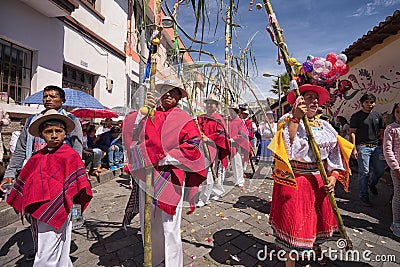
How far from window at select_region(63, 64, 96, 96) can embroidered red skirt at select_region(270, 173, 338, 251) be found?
7373mm

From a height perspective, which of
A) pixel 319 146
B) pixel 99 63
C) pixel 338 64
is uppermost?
pixel 99 63

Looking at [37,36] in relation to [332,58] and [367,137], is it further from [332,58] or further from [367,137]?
[367,137]

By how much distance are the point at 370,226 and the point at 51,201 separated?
13.3 ft

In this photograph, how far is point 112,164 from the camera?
7133 millimetres

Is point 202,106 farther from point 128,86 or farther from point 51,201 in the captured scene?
point 128,86

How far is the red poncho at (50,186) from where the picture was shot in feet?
6.21

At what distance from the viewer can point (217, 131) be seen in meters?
4.02

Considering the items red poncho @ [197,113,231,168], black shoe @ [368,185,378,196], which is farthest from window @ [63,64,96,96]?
black shoe @ [368,185,378,196]

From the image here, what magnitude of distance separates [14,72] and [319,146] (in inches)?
257

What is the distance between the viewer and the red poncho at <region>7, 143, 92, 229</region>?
6.21 ft

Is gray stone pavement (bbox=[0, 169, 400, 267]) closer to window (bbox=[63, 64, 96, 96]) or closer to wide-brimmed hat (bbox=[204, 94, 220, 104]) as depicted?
wide-brimmed hat (bbox=[204, 94, 220, 104])

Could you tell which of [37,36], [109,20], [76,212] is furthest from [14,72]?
[109,20]

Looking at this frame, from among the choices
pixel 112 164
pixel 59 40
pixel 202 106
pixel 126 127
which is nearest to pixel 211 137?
pixel 202 106

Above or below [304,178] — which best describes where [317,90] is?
above
